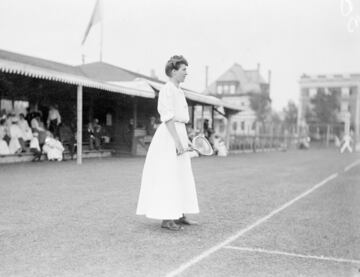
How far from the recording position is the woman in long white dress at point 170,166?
4840 mm

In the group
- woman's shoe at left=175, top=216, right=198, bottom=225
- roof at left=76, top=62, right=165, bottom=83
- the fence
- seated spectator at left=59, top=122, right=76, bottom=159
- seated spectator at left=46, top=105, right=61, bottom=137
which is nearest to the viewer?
woman's shoe at left=175, top=216, right=198, bottom=225

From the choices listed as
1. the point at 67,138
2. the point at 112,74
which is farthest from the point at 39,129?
the point at 112,74

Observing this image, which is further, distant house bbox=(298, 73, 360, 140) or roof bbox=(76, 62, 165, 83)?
distant house bbox=(298, 73, 360, 140)

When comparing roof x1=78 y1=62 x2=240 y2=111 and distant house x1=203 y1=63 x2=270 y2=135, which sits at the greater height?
distant house x1=203 y1=63 x2=270 y2=135

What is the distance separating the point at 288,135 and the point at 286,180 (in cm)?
2895

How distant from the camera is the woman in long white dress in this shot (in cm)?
484

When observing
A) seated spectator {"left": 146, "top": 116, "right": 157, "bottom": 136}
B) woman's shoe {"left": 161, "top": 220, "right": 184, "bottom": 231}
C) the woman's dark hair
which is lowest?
woman's shoe {"left": 161, "top": 220, "right": 184, "bottom": 231}

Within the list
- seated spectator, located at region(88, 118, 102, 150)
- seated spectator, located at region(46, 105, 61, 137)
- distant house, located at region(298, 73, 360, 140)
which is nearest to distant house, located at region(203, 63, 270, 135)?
distant house, located at region(298, 73, 360, 140)

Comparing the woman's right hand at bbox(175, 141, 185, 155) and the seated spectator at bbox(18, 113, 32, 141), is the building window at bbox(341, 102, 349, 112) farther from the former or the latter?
the woman's right hand at bbox(175, 141, 185, 155)

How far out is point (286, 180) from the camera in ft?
34.8

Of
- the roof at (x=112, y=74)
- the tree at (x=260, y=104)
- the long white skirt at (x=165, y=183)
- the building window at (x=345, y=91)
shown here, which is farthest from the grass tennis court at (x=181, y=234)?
the building window at (x=345, y=91)

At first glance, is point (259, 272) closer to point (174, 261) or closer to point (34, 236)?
point (174, 261)

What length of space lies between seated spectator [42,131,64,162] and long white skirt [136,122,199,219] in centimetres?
1009

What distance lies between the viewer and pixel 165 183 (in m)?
4.86
